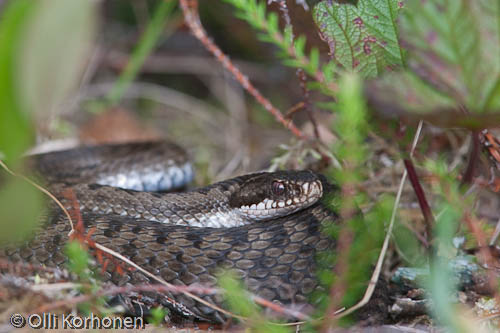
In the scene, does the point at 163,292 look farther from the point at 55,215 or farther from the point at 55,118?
the point at 55,118

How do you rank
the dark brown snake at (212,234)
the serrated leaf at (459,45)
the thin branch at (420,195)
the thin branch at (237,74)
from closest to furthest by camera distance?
1. the serrated leaf at (459,45)
2. the dark brown snake at (212,234)
3. the thin branch at (420,195)
4. the thin branch at (237,74)

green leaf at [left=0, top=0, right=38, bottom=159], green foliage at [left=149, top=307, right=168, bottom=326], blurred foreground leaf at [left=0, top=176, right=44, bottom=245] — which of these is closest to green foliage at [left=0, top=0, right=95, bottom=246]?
green leaf at [left=0, top=0, right=38, bottom=159]

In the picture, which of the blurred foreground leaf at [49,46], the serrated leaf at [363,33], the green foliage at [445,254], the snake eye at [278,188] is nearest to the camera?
the blurred foreground leaf at [49,46]

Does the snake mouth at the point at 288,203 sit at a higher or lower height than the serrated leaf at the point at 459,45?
lower

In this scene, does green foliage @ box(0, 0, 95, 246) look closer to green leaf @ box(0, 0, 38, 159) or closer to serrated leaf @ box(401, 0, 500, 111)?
green leaf @ box(0, 0, 38, 159)

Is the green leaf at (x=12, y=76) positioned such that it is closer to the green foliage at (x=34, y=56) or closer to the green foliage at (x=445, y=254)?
the green foliage at (x=34, y=56)

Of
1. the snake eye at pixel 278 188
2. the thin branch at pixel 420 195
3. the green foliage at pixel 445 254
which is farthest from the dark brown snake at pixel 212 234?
the green foliage at pixel 445 254

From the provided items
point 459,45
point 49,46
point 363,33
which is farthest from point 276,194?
point 49,46

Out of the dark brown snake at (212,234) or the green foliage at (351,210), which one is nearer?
the green foliage at (351,210)
